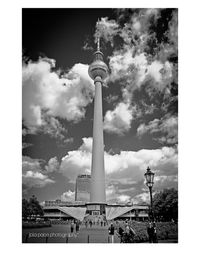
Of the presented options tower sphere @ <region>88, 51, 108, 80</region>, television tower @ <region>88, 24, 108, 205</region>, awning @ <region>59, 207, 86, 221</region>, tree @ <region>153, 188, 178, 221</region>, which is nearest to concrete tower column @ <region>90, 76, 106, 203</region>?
television tower @ <region>88, 24, 108, 205</region>

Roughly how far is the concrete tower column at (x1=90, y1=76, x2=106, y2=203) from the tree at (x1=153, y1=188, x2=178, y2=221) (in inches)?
215

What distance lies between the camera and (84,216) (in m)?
25.6

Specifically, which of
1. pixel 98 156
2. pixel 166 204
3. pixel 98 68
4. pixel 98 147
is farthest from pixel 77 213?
pixel 98 68

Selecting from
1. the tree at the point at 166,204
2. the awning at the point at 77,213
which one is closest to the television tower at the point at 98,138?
Answer: the awning at the point at 77,213

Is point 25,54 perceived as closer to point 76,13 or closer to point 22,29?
point 22,29

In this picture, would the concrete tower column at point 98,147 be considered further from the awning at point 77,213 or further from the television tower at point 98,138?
the awning at point 77,213

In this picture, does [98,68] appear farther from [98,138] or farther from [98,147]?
[98,147]

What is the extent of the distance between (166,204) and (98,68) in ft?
51.3

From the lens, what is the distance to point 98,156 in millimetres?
28672

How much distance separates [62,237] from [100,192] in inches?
587

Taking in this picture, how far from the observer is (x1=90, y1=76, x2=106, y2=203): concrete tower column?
2784cm

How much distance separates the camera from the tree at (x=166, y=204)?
2317cm

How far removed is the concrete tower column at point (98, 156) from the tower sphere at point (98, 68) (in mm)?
917
